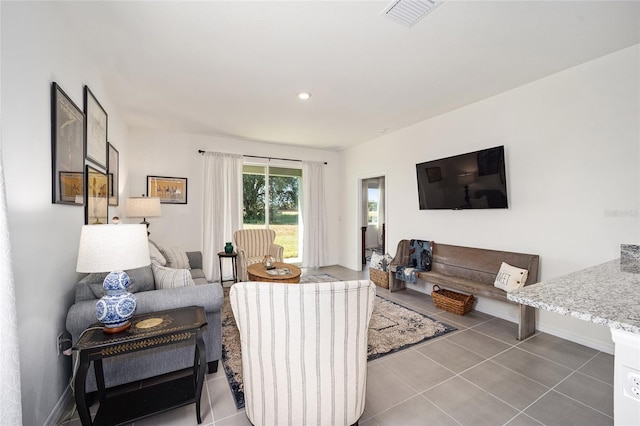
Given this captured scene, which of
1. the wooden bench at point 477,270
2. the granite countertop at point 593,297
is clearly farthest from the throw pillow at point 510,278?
the granite countertop at point 593,297

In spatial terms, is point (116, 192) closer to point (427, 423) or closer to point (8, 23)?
point (8, 23)

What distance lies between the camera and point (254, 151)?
5.38 m

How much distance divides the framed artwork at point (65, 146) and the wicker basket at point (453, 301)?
388cm

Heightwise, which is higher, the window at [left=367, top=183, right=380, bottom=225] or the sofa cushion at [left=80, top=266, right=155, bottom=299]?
the window at [left=367, top=183, right=380, bottom=225]

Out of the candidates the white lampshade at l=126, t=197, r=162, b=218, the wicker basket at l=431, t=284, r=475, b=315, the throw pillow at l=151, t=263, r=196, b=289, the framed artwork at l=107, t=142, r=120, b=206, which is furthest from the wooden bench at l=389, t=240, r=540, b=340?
the framed artwork at l=107, t=142, r=120, b=206

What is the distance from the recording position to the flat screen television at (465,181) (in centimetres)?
316

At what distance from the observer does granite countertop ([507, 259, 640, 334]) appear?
0.84m

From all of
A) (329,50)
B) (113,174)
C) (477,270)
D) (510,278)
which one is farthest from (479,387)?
(113,174)

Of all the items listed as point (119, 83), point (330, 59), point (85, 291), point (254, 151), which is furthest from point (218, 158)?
point (85, 291)

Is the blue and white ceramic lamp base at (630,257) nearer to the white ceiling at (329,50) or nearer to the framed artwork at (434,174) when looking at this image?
the white ceiling at (329,50)

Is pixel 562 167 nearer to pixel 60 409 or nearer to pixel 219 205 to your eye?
pixel 60 409

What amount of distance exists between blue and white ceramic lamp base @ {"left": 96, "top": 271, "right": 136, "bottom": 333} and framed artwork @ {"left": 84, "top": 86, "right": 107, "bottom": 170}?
4.07ft

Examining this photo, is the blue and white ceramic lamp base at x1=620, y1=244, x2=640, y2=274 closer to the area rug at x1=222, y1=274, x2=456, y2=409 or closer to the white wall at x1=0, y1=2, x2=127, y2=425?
the area rug at x1=222, y1=274, x2=456, y2=409

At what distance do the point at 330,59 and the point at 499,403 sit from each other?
295 centimetres
